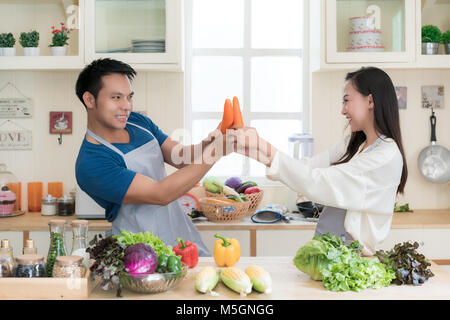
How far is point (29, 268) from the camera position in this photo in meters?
1.54

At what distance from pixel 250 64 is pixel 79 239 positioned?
228 centimetres

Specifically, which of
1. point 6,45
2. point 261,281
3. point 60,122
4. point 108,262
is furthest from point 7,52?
point 261,281

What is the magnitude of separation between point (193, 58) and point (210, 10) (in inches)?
14.2

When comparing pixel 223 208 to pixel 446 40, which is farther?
pixel 446 40

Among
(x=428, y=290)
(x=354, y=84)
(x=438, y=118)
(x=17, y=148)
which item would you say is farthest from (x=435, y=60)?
(x=17, y=148)

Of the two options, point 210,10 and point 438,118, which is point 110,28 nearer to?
point 210,10

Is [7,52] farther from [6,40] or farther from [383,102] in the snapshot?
[383,102]

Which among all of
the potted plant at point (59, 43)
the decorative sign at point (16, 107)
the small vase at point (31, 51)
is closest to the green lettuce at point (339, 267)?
the potted plant at point (59, 43)

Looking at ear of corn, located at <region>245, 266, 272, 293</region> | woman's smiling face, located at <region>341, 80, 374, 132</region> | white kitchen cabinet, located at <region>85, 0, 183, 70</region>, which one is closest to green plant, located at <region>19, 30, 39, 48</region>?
white kitchen cabinet, located at <region>85, 0, 183, 70</region>

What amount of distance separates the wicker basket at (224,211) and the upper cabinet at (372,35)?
1.00m

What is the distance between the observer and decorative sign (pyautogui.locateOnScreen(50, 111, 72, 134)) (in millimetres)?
3453

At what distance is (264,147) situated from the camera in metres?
2.02

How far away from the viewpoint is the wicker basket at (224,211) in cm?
299

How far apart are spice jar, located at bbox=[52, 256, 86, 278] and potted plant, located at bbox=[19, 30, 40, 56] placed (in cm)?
199
